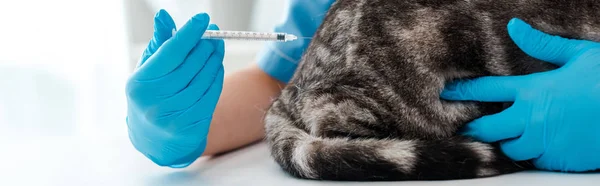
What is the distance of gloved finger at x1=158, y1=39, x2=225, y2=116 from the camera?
4.57 ft

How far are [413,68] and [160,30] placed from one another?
56 cm

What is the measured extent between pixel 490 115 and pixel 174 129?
0.70m

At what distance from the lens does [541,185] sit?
3.83ft

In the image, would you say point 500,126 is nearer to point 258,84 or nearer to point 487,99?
point 487,99

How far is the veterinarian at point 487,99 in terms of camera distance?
1252 millimetres

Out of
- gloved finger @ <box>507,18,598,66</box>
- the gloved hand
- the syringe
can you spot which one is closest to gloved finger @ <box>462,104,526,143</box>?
the gloved hand

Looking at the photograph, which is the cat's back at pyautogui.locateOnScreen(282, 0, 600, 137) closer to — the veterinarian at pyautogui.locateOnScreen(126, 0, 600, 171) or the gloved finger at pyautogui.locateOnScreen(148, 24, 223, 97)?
the veterinarian at pyautogui.locateOnScreen(126, 0, 600, 171)

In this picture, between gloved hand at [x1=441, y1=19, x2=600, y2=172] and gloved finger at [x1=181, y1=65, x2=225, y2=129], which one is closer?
gloved hand at [x1=441, y1=19, x2=600, y2=172]

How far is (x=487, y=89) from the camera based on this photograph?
4.35ft

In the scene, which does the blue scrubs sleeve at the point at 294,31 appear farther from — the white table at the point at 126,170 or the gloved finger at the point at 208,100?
the gloved finger at the point at 208,100

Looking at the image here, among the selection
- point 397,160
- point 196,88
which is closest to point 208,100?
point 196,88

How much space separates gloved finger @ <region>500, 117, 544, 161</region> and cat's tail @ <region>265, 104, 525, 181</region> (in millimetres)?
25

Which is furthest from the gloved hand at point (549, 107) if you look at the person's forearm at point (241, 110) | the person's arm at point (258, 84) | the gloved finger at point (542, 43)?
the person's forearm at point (241, 110)

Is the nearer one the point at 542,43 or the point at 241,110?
the point at 542,43
